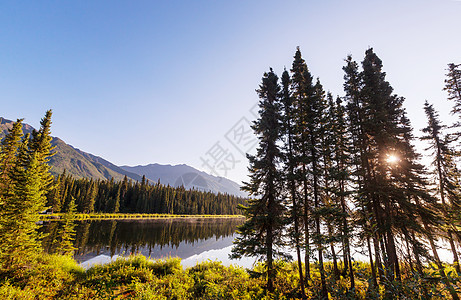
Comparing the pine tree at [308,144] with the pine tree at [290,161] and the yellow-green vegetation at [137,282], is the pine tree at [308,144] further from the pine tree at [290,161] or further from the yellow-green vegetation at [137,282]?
the yellow-green vegetation at [137,282]

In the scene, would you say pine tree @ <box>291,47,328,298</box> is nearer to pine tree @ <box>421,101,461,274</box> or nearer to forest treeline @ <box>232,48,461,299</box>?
forest treeline @ <box>232,48,461,299</box>

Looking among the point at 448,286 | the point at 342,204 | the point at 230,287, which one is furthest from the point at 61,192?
the point at 448,286

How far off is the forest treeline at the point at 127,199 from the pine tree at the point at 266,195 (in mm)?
75009

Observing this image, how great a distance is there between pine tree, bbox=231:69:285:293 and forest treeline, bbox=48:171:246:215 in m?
75.0

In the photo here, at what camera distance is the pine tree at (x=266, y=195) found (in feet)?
43.2

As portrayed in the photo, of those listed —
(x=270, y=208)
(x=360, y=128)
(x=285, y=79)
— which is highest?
(x=285, y=79)

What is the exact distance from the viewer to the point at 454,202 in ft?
57.4

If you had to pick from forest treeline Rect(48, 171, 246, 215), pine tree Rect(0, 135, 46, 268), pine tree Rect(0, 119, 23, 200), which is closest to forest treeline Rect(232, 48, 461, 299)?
pine tree Rect(0, 135, 46, 268)

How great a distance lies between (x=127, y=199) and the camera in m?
98.6

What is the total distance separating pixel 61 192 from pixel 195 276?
78957 millimetres

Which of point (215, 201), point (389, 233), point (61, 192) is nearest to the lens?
point (389, 233)

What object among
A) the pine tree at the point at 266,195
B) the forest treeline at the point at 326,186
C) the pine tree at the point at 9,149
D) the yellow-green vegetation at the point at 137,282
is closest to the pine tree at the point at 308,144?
the forest treeline at the point at 326,186

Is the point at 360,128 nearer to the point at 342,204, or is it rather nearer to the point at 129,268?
the point at 342,204

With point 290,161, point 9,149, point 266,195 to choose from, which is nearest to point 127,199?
point 9,149
